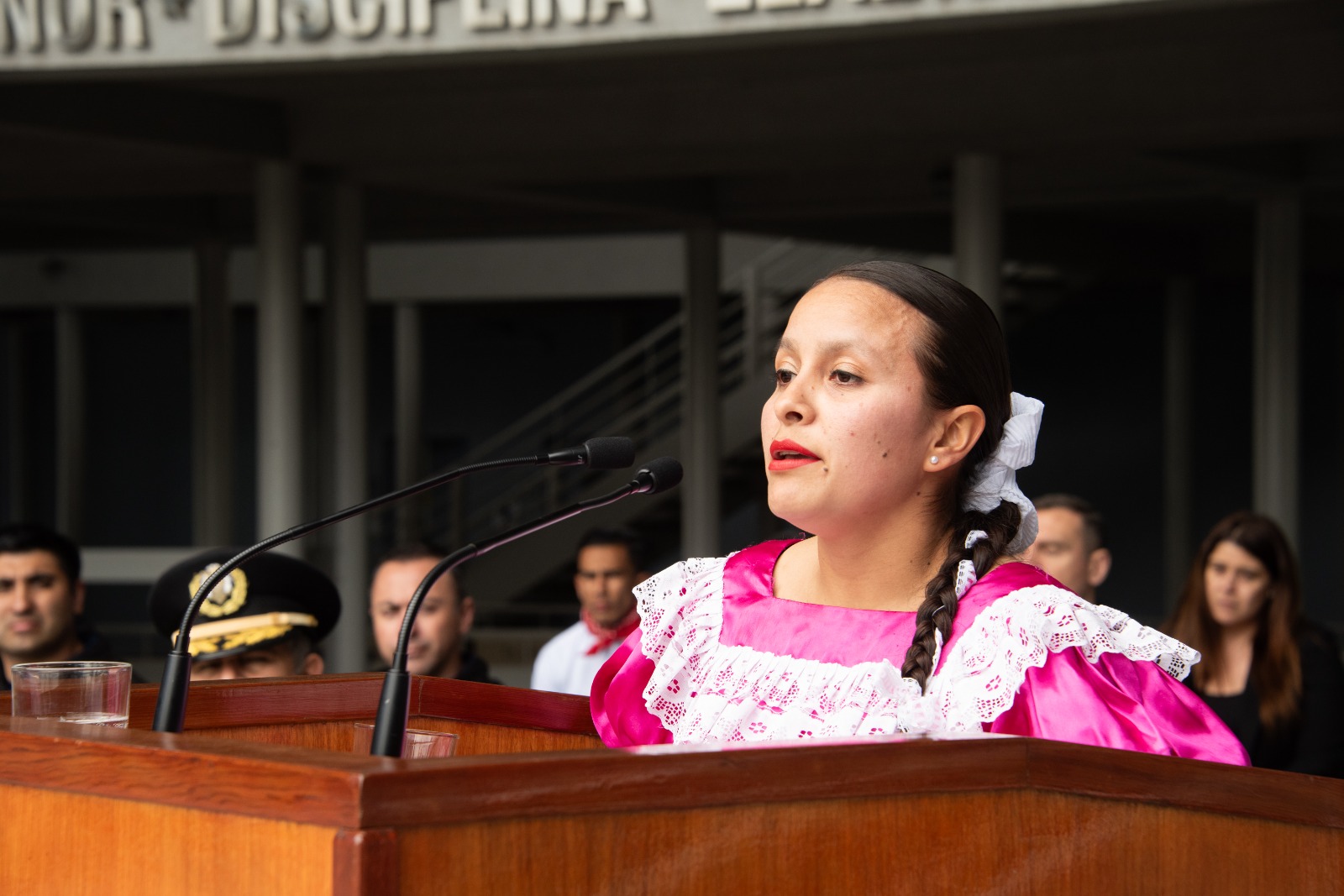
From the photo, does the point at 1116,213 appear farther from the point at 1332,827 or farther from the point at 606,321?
the point at 1332,827

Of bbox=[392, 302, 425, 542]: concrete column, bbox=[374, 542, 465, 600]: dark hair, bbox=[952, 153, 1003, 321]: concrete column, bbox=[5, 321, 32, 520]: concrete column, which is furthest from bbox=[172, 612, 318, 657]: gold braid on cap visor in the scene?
bbox=[5, 321, 32, 520]: concrete column

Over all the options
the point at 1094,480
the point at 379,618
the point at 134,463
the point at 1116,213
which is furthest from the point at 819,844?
the point at 134,463

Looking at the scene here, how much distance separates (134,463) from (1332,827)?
15.7m

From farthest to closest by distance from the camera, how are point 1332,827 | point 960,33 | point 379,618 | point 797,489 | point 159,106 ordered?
point 159,106 → point 960,33 → point 379,618 → point 797,489 → point 1332,827

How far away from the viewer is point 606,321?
1534 cm

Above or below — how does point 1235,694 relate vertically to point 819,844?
below

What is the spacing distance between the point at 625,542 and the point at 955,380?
389cm

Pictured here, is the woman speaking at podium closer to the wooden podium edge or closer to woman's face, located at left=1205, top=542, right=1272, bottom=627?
the wooden podium edge

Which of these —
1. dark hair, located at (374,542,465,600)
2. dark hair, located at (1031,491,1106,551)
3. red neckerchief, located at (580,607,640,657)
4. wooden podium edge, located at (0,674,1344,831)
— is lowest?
red neckerchief, located at (580,607,640,657)

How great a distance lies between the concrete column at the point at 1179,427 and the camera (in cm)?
1255

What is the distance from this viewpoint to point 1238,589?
4.69 m

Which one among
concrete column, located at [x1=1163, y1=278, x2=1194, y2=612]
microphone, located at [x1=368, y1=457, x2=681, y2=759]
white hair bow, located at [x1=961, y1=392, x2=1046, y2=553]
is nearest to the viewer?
microphone, located at [x1=368, y1=457, x2=681, y2=759]

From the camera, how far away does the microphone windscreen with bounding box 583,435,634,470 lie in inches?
63.0

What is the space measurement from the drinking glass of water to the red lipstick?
2.32 feet
